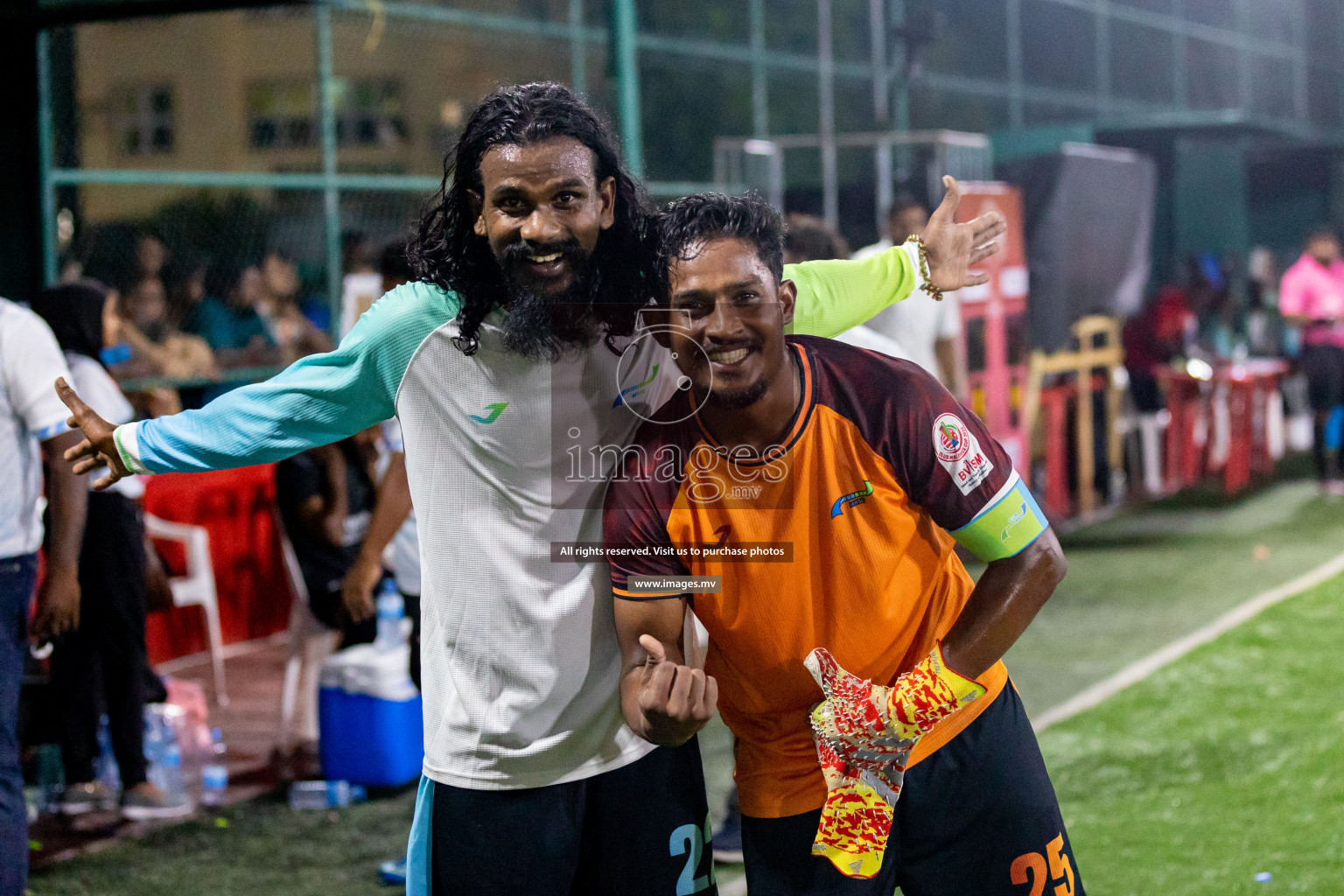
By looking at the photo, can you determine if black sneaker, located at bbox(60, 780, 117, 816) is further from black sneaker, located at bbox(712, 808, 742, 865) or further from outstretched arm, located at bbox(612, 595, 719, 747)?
outstretched arm, located at bbox(612, 595, 719, 747)

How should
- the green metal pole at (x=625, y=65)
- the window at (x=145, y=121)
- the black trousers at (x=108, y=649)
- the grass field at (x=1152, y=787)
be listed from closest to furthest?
the grass field at (x=1152, y=787), the black trousers at (x=108, y=649), the green metal pole at (x=625, y=65), the window at (x=145, y=121)

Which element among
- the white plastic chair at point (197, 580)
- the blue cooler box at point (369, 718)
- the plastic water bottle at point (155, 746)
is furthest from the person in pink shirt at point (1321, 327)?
the plastic water bottle at point (155, 746)

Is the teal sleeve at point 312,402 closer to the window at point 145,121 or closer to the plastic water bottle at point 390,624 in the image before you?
the plastic water bottle at point 390,624

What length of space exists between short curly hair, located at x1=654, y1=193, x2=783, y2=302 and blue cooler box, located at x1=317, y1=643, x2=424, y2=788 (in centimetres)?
368

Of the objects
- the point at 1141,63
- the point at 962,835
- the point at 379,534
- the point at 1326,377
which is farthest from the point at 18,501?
the point at 1141,63

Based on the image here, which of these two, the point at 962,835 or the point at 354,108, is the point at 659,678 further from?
the point at 354,108

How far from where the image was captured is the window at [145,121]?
2711cm

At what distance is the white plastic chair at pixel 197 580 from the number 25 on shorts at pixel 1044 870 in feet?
17.9

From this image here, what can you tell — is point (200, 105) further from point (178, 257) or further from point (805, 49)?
point (178, 257)

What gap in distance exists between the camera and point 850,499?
2334mm

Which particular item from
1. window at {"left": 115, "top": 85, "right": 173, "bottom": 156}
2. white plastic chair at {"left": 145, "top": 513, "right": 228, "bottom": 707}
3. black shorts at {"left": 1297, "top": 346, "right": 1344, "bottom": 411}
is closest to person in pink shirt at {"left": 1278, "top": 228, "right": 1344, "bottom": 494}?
black shorts at {"left": 1297, "top": 346, "right": 1344, "bottom": 411}

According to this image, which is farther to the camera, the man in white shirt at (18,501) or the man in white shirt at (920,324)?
the man in white shirt at (920,324)

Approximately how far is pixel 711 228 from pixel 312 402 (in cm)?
73

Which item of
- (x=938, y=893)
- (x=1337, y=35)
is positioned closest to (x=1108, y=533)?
(x=938, y=893)
